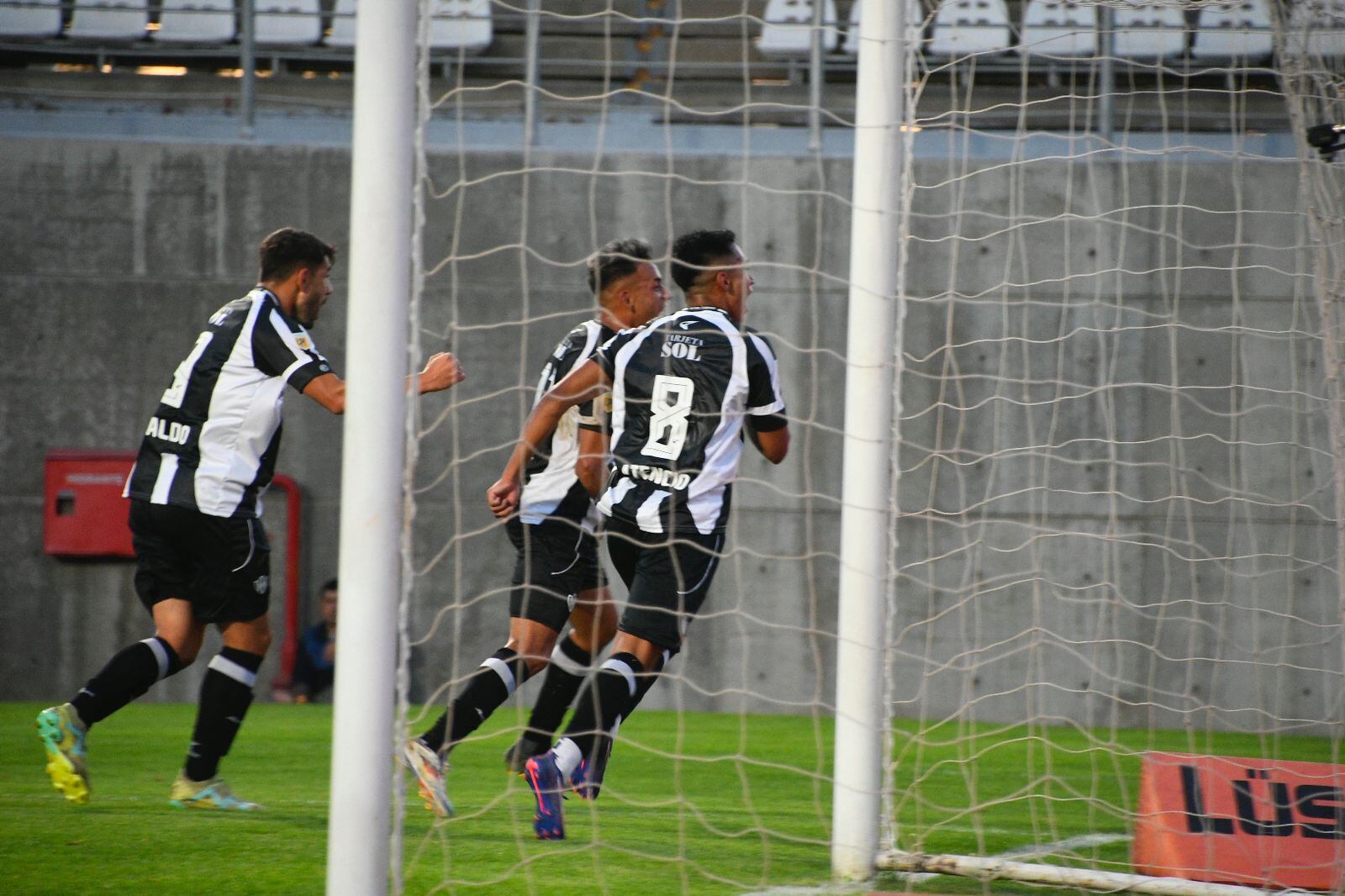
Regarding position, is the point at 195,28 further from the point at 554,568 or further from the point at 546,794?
the point at 546,794

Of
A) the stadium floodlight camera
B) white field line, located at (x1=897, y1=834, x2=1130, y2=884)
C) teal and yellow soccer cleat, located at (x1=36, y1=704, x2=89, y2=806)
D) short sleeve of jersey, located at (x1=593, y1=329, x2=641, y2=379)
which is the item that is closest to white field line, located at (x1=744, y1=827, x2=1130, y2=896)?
white field line, located at (x1=897, y1=834, x2=1130, y2=884)

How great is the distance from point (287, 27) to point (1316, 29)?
25.4ft

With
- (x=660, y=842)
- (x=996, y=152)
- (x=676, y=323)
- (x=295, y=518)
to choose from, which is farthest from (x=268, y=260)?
(x=996, y=152)

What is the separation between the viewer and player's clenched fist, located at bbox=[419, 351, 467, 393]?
3.09m

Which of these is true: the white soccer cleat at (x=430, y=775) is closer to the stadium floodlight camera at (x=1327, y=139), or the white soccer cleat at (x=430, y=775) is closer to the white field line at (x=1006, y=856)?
the white field line at (x=1006, y=856)

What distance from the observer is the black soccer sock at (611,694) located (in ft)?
10.6

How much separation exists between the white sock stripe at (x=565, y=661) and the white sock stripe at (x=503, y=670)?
0.20m

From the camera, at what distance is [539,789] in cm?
319

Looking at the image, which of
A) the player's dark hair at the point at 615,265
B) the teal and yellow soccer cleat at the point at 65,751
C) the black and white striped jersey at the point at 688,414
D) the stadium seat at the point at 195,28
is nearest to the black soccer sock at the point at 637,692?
the black and white striped jersey at the point at 688,414

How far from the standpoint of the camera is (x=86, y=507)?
7.45 meters

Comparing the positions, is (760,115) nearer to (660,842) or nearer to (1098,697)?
(1098,697)

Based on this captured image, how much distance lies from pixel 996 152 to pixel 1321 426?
2.74 metres

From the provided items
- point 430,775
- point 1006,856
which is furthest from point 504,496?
point 1006,856

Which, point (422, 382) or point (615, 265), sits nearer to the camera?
point (422, 382)
